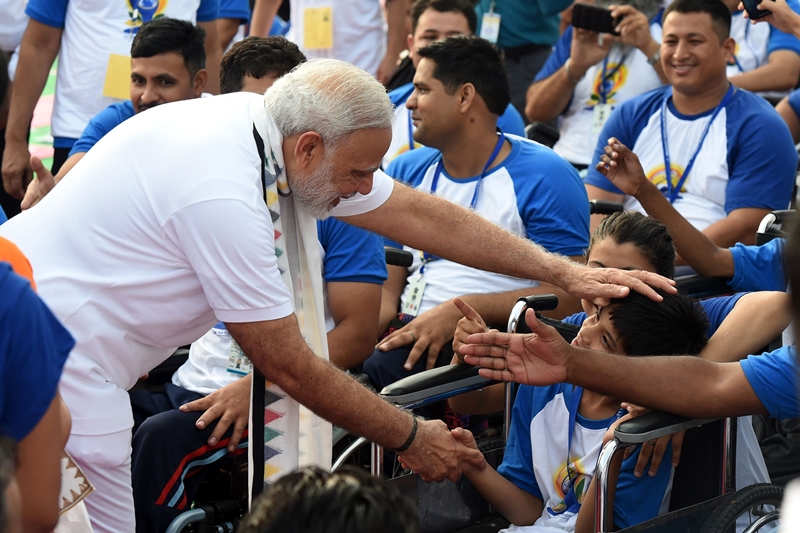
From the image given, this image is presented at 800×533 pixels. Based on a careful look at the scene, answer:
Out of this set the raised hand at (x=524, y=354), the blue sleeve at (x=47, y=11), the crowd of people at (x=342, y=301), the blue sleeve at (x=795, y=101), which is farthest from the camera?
the blue sleeve at (x=795, y=101)

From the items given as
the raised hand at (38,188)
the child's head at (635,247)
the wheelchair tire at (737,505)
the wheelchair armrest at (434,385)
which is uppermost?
the child's head at (635,247)

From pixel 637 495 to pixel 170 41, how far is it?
2.52 m

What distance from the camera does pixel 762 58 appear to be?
4805 millimetres

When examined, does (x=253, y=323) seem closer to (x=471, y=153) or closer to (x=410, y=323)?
(x=410, y=323)

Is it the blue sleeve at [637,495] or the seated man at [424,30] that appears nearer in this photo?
the blue sleeve at [637,495]

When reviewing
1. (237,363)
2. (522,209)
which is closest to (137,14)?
(522,209)

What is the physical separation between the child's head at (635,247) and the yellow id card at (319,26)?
9.17 ft

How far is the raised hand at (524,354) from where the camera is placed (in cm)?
227

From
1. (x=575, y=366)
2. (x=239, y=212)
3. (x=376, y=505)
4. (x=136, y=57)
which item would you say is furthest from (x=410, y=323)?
(x=376, y=505)

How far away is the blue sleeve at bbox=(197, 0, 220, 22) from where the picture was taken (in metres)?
4.52

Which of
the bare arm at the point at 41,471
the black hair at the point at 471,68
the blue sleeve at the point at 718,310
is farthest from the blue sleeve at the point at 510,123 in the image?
the bare arm at the point at 41,471

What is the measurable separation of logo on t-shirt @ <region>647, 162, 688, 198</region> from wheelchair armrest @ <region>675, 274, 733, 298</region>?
2.60ft

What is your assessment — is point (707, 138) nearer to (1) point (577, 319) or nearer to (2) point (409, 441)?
(1) point (577, 319)

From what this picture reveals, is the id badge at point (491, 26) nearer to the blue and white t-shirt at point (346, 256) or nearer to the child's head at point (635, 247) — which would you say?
the blue and white t-shirt at point (346, 256)
